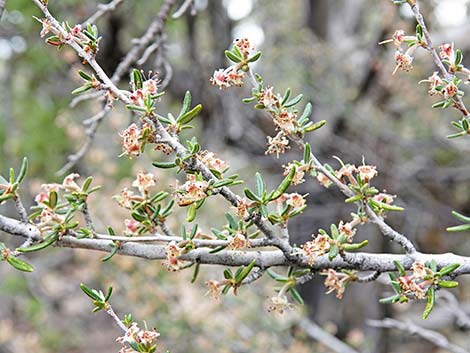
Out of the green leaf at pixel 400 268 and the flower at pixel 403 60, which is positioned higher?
the flower at pixel 403 60

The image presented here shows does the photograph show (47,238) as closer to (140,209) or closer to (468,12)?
(140,209)

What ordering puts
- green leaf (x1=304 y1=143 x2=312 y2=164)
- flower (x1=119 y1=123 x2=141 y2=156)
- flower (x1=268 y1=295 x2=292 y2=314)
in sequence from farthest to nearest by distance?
flower (x1=268 y1=295 x2=292 y2=314), green leaf (x1=304 y1=143 x2=312 y2=164), flower (x1=119 y1=123 x2=141 y2=156)

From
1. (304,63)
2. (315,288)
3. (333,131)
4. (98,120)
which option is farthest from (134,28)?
(315,288)

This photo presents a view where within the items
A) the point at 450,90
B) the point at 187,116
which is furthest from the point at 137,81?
the point at 450,90

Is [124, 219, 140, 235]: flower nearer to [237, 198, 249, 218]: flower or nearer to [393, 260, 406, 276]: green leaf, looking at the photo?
[237, 198, 249, 218]: flower

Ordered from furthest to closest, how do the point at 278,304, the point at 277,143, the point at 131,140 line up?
the point at 278,304, the point at 277,143, the point at 131,140

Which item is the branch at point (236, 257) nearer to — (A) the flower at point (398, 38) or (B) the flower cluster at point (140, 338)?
(B) the flower cluster at point (140, 338)

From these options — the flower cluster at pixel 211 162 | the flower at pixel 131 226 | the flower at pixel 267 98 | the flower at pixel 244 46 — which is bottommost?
the flower at pixel 131 226

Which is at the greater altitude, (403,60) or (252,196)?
(403,60)

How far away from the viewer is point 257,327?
3.12 metres

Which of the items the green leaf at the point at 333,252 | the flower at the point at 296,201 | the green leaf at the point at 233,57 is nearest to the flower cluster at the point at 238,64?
the green leaf at the point at 233,57

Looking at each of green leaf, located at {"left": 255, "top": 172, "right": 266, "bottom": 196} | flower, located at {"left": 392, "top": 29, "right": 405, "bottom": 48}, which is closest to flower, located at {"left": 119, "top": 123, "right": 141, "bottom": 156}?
green leaf, located at {"left": 255, "top": 172, "right": 266, "bottom": 196}

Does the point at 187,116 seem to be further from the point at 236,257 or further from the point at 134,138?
the point at 236,257

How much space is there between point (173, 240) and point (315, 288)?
397cm
